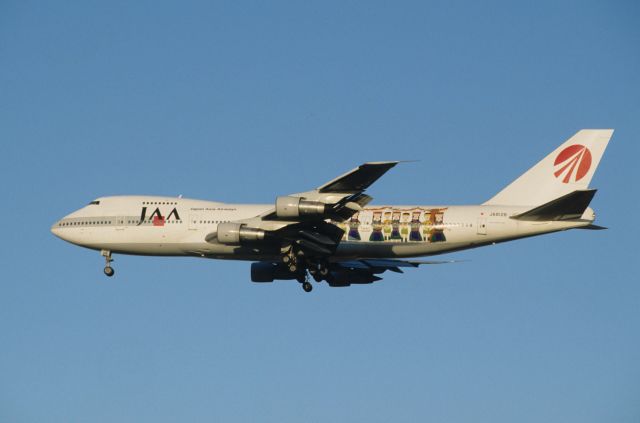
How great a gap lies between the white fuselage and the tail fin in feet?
7.70

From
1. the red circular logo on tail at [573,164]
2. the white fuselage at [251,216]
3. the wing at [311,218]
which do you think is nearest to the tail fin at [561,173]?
the red circular logo on tail at [573,164]

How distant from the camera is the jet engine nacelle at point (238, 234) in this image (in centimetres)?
5031

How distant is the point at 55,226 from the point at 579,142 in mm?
29354

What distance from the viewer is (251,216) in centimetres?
5394

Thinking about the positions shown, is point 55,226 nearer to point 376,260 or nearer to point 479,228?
point 376,260

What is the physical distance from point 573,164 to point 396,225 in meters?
9.71

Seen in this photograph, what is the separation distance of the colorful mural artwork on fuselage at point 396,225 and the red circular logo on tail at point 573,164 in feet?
21.4

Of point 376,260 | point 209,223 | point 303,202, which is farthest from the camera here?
point 376,260

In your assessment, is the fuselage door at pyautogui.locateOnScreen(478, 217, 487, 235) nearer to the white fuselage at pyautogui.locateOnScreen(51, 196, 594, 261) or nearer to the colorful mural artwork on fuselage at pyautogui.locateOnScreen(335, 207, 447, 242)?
the white fuselage at pyautogui.locateOnScreen(51, 196, 594, 261)

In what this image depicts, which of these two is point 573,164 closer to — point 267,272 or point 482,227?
point 482,227

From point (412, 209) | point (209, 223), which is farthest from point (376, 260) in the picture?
point (209, 223)

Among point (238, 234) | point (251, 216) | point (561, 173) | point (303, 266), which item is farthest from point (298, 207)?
point (561, 173)

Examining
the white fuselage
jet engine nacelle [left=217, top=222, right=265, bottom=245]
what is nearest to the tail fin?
the white fuselage

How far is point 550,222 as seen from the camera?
160 feet
